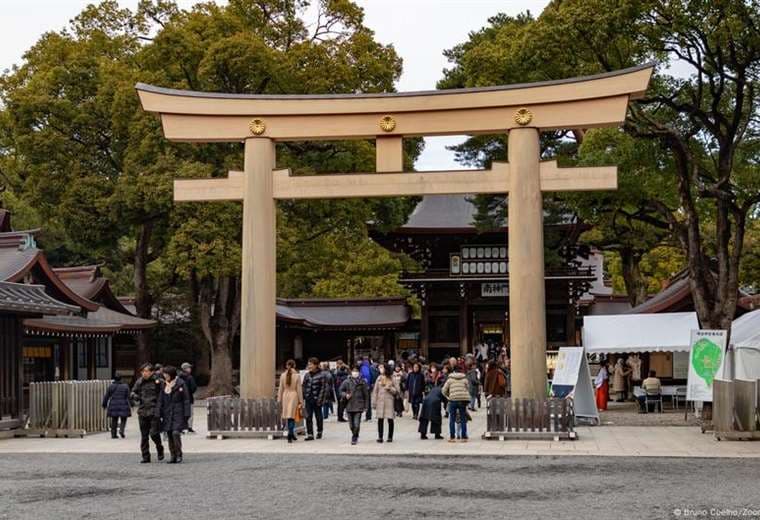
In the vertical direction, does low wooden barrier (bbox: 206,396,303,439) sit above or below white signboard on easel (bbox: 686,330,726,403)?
below

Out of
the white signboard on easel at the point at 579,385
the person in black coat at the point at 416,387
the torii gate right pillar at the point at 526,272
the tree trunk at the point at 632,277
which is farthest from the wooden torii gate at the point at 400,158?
the tree trunk at the point at 632,277

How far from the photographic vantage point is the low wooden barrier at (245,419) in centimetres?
1959

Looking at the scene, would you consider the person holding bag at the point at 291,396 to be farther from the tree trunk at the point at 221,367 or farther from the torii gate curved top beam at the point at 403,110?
the tree trunk at the point at 221,367

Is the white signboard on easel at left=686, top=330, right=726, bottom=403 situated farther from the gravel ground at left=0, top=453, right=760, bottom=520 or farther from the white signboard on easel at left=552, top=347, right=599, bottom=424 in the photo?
the gravel ground at left=0, top=453, right=760, bottom=520

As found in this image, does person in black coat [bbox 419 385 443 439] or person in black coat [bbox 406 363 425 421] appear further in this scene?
person in black coat [bbox 406 363 425 421]

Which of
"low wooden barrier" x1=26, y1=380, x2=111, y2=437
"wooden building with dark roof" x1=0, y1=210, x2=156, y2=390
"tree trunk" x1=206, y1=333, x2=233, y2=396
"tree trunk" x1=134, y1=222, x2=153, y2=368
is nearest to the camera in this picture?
"low wooden barrier" x1=26, y1=380, x2=111, y2=437

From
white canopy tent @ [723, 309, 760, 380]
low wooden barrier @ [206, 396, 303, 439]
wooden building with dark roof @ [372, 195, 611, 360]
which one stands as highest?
wooden building with dark roof @ [372, 195, 611, 360]

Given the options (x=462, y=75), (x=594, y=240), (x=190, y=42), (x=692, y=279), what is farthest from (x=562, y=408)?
(x=594, y=240)

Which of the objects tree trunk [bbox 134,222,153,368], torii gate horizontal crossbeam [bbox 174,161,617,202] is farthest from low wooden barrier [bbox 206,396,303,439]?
tree trunk [bbox 134,222,153,368]

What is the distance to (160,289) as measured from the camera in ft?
128

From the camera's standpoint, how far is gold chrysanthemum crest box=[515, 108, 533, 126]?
19984 mm

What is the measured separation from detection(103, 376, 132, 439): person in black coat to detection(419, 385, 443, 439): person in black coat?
615 centimetres

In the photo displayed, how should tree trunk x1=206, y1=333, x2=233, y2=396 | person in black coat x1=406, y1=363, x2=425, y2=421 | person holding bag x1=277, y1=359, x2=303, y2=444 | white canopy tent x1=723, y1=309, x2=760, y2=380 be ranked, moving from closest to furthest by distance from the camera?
1. person holding bag x1=277, y1=359, x2=303, y2=444
2. white canopy tent x1=723, y1=309, x2=760, y2=380
3. person in black coat x1=406, y1=363, x2=425, y2=421
4. tree trunk x1=206, y1=333, x2=233, y2=396

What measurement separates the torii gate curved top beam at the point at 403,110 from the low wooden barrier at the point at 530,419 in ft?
18.1
